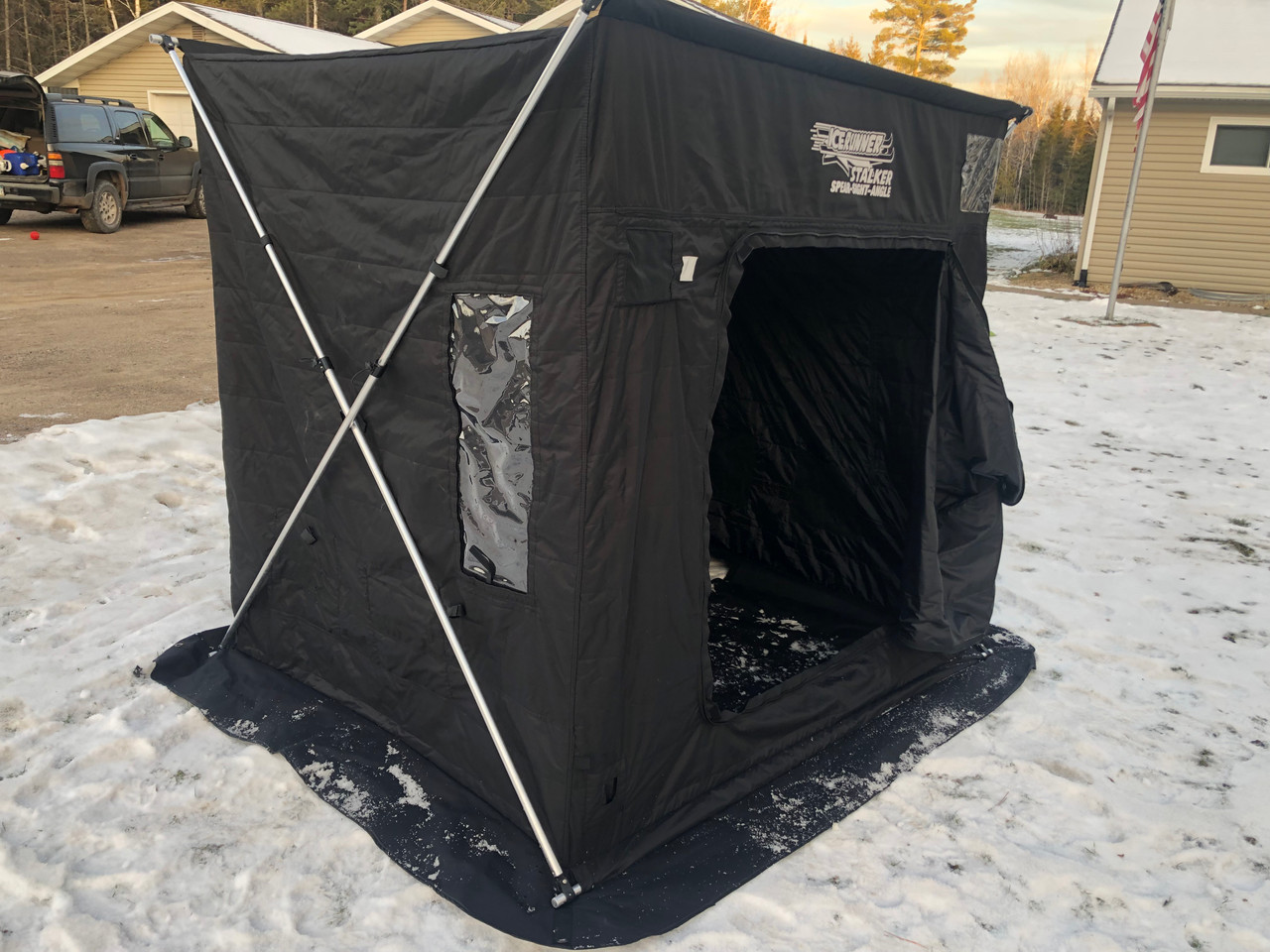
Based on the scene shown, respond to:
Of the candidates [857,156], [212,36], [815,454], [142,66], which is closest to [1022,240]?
[212,36]

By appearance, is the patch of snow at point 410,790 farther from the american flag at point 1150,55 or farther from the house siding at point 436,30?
the house siding at point 436,30

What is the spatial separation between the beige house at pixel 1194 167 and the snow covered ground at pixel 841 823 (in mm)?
10173

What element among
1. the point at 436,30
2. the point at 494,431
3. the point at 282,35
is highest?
the point at 436,30

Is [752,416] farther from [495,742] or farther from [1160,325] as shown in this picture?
[1160,325]

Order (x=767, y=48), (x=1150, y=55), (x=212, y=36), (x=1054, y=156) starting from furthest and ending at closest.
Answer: (x=1054, y=156)
(x=212, y=36)
(x=1150, y=55)
(x=767, y=48)

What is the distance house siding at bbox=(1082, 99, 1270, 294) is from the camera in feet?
41.8

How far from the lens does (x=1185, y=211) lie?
13.1 m

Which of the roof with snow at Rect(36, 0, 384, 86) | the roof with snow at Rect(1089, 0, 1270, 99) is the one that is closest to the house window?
the roof with snow at Rect(1089, 0, 1270, 99)

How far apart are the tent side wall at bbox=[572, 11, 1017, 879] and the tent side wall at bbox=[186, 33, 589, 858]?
0.07m

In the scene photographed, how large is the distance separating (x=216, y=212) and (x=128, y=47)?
785 inches

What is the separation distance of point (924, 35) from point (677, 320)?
4456 centimetres

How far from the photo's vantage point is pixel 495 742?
2.43 meters

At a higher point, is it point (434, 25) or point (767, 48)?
point (434, 25)

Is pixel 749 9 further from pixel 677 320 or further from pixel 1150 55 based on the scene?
pixel 677 320
